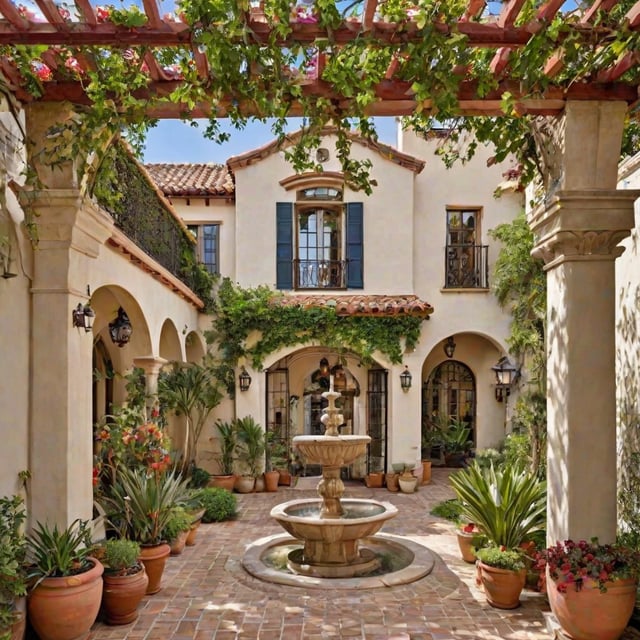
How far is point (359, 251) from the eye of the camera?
1373 cm

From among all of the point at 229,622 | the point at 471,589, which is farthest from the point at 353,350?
the point at 229,622

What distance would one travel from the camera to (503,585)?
18.7ft

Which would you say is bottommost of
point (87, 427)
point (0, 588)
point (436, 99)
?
point (0, 588)

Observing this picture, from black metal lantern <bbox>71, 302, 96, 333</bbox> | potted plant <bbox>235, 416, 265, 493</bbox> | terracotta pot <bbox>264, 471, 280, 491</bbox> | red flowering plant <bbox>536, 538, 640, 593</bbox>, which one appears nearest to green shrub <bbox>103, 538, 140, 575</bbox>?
black metal lantern <bbox>71, 302, 96, 333</bbox>

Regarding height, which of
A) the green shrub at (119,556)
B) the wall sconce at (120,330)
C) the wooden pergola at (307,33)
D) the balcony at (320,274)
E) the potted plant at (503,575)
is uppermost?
the wooden pergola at (307,33)

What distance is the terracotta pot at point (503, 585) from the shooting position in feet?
18.6

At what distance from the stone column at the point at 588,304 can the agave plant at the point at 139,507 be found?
401cm

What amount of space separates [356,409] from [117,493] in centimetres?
904

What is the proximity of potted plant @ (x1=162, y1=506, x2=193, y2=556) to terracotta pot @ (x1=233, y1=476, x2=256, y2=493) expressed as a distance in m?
4.35

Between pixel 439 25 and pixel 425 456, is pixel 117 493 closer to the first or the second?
pixel 439 25

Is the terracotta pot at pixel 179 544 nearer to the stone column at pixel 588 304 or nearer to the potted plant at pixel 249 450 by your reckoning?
the potted plant at pixel 249 450

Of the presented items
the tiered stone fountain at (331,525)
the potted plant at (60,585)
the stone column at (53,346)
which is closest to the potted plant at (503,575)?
the tiered stone fountain at (331,525)

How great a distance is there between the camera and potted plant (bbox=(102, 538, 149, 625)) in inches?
211

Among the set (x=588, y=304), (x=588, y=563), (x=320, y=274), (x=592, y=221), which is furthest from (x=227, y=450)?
(x=592, y=221)
